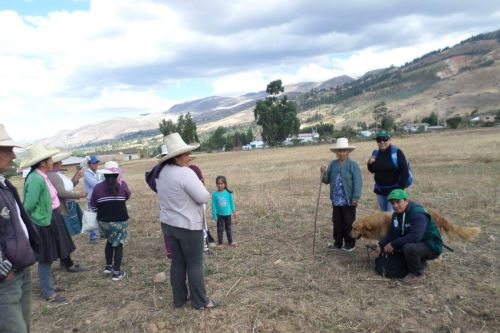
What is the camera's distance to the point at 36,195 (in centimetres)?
477

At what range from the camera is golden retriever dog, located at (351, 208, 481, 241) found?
5227 mm

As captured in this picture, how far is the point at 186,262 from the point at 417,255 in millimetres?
3002

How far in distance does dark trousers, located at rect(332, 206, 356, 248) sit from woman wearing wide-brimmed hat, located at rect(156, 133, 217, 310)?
2.78m

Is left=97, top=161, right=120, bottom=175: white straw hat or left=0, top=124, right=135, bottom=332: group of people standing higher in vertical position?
left=97, top=161, right=120, bottom=175: white straw hat

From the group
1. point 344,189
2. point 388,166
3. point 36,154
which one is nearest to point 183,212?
point 36,154

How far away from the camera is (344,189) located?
6.12 m

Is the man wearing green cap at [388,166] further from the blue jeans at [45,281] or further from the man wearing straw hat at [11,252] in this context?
the blue jeans at [45,281]

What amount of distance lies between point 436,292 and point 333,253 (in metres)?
1.87

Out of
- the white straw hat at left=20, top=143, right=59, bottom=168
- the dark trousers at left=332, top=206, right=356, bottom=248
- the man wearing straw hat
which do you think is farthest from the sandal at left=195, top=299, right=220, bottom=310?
the white straw hat at left=20, top=143, right=59, bottom=168

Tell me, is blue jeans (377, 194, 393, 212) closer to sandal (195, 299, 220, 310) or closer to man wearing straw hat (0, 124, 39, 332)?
sandal (195, 299, 220, 310)

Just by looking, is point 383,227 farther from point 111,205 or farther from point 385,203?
point 111,205

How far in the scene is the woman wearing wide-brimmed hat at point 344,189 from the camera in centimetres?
610

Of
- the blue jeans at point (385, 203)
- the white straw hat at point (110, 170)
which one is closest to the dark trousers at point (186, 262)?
the white straw hat at point (110, 170)

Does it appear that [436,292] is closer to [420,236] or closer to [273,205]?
[420,236]
